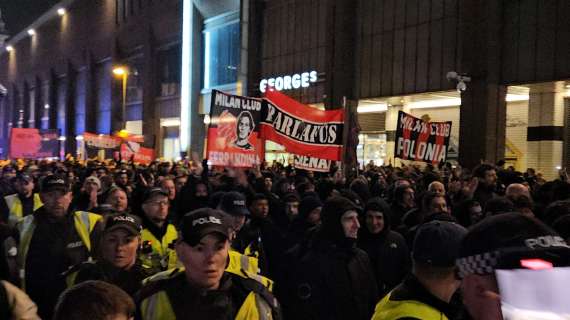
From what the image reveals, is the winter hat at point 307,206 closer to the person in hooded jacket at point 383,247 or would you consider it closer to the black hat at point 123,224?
the person in hooded jacket at point 383,247

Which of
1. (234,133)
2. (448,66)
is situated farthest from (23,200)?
(448,66)

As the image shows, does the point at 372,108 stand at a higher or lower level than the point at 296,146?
higher

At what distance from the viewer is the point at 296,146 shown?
38.1ft

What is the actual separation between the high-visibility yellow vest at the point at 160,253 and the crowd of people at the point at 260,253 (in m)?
0.01

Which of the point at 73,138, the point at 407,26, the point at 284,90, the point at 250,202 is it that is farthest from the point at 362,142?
the point at 73,138

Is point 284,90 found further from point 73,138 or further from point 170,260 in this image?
point 73,138

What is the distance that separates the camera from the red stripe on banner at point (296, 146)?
11.6 meters

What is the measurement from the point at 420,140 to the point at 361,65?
14840mm

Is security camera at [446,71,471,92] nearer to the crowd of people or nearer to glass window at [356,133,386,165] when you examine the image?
glass window at [356,133,386,165]

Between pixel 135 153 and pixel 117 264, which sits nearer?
pixel 117 264

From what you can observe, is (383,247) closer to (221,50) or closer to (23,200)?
(23,200)

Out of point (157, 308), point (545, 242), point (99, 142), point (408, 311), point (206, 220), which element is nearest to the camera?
point (545, 242)

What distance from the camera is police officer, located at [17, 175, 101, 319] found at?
5184mm

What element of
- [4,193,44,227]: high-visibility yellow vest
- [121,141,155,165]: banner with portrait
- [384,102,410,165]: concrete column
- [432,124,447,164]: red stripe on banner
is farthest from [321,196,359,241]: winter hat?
[384,102,410,165]: concrete column
